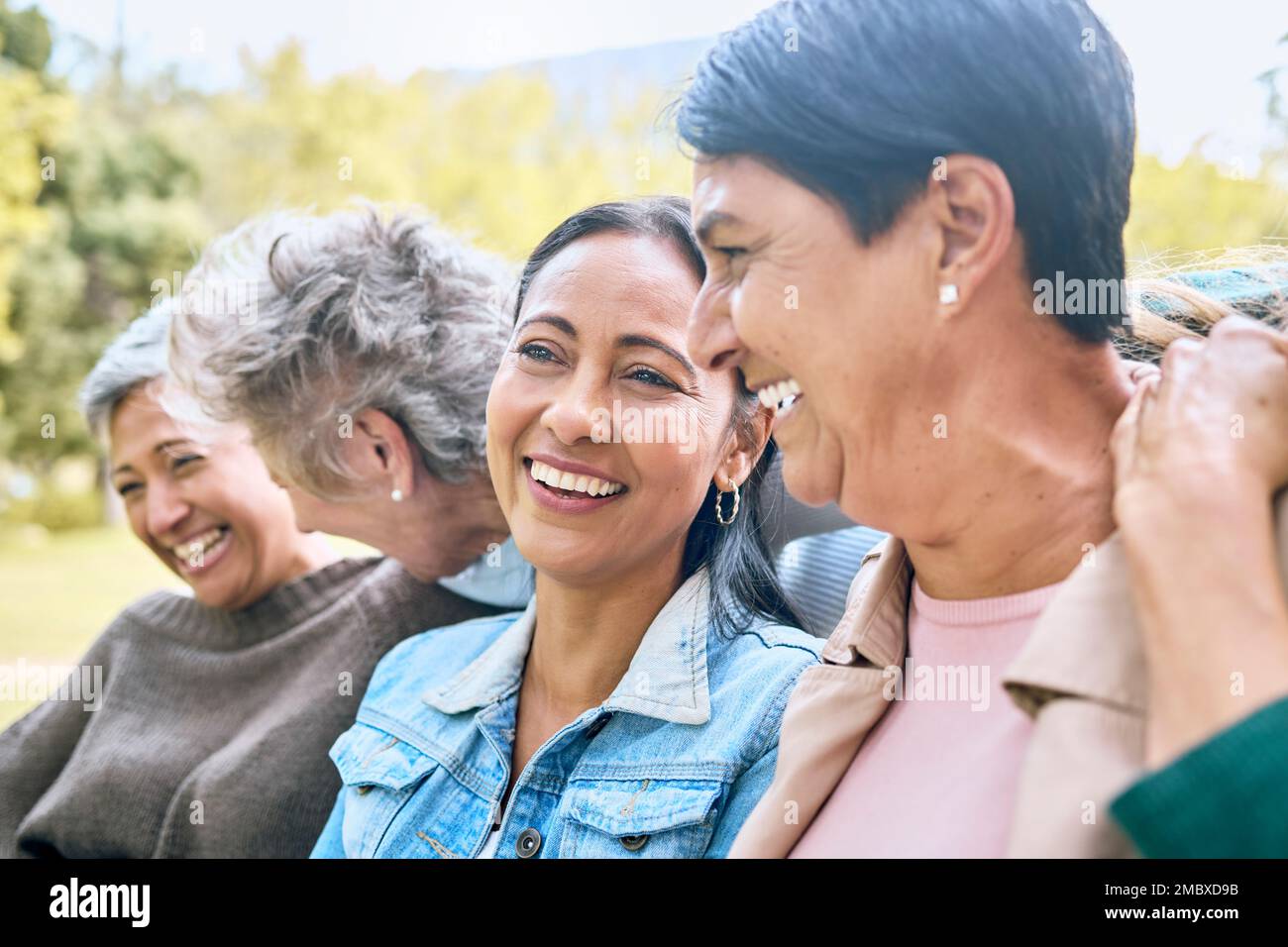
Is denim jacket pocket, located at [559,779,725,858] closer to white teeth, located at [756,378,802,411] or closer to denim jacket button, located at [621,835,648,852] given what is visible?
denim jacket button, located at [621,835,648,852]

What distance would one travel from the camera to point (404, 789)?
195cm

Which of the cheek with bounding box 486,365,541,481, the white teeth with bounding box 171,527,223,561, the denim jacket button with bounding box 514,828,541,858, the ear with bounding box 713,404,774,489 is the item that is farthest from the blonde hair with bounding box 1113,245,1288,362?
the white teeth with bounding box 171,527,223,561

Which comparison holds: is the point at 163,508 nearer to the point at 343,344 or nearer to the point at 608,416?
the point at 343,344

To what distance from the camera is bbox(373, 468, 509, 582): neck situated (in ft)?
8.68

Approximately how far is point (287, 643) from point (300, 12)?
1564cm

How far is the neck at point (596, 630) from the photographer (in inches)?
76.0

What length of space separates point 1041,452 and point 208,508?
7.31 feet

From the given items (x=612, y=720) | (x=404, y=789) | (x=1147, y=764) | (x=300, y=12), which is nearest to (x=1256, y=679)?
(x=1147, y=764)

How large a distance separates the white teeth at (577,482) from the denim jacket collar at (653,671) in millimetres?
225

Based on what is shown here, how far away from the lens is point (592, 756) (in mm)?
1788

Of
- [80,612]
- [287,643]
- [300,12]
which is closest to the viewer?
[287,643]

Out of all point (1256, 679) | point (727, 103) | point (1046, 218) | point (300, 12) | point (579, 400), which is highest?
point (300, 12)

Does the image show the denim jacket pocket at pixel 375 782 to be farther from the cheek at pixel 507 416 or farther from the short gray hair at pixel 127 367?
the short gray hair at pixel 127 367
